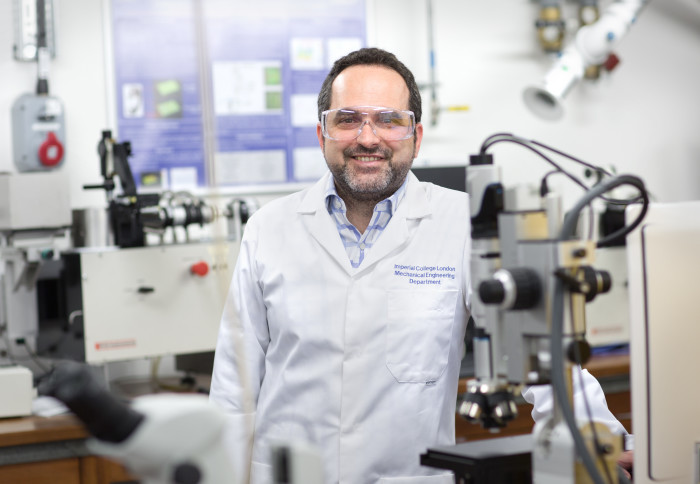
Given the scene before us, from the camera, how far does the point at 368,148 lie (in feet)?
5.61

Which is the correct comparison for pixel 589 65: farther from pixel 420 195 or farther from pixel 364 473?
pixel 364 473

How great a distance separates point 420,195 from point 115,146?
1119mm

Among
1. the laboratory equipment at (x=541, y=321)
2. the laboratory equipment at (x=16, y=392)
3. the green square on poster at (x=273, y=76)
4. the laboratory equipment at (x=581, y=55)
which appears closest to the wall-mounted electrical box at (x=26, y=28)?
the green square on poster at (x=273, y=76)

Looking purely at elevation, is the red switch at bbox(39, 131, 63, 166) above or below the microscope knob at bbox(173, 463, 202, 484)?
above

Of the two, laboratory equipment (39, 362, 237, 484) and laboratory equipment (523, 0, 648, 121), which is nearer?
laboratory equipment (39, 362, 237, 484)

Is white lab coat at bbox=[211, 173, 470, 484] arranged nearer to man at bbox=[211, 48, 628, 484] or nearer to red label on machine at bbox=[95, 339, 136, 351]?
man at bbox=[211, 48, 628, 484]

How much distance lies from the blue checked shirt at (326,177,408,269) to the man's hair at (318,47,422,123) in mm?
162

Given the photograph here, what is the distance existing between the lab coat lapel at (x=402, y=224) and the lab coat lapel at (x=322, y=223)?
1.9 inches

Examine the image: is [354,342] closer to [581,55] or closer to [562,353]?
[562,353]

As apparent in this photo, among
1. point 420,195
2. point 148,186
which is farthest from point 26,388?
point 420,195

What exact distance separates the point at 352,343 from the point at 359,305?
2.9 inches

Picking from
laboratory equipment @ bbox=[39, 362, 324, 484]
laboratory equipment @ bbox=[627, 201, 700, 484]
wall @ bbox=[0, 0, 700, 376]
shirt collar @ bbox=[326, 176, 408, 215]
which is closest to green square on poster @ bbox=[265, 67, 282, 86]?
wall @ bbox=[0, 0, 700, 376]

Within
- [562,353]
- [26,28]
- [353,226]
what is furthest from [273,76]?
[562,353]

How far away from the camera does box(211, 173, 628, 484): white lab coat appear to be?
165 cm
